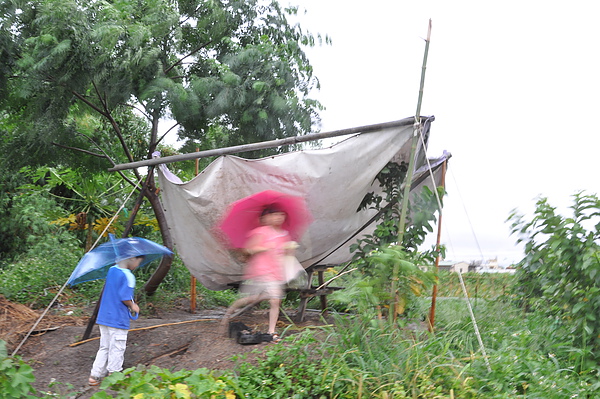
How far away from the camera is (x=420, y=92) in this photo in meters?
4.92

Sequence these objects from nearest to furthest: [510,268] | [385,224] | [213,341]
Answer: [213,341], [385,224], [510,268]

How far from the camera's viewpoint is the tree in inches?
257

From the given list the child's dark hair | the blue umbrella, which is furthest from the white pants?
the child's dark hair

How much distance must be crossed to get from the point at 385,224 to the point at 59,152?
5.21 m

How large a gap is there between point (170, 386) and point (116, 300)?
147cm

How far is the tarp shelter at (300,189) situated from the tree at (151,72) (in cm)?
76

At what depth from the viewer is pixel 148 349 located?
5098 millimetres

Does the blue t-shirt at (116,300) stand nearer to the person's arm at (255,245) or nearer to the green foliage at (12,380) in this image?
the green foliage at (12,380)

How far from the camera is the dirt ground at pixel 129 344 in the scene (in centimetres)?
447

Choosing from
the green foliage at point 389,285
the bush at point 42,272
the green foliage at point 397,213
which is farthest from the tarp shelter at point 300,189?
the bush at point 42,272

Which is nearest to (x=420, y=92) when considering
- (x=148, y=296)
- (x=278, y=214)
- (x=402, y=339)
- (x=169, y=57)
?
(x=278, y=214)

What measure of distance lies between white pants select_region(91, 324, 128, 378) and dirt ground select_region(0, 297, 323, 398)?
179 mm

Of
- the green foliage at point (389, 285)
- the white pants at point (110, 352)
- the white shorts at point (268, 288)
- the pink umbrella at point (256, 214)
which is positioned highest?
the pink umbrella at point (256, 214)

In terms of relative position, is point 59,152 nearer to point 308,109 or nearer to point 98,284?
point 98,284
